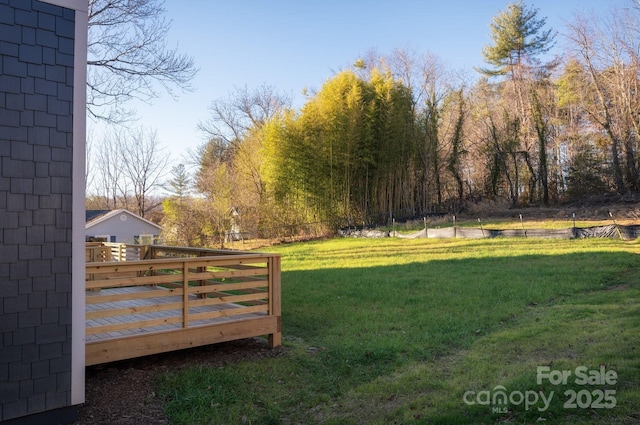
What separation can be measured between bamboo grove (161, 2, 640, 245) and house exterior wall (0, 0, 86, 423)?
14.4m

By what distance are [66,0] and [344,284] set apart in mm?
5651

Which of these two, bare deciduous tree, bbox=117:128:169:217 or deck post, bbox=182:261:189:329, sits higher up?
bare deciduous tree, bbox=117:128:169:217

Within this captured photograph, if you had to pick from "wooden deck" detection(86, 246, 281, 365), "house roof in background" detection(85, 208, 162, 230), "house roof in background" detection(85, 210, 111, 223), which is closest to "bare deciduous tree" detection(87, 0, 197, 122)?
"wooden deck" detection(86, 246, 281, 365)

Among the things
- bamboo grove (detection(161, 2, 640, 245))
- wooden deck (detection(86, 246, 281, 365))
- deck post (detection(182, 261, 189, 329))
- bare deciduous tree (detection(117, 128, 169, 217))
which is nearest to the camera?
wooden deck (detection(86, 246, 281, 365))

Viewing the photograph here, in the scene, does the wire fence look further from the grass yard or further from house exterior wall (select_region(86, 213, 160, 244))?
house exterior wall (select_region(86, 213, 160, 244))

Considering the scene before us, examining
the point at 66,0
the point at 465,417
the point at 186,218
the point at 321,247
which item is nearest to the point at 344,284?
the point at 465,417

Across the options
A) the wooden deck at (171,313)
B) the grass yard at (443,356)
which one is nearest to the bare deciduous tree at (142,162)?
the grass yard at (443,356)

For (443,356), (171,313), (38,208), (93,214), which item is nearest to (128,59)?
(171,313)

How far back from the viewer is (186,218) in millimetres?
18109

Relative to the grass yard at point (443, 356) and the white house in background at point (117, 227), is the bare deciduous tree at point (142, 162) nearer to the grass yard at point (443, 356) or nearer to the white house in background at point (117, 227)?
the white house in background at point (117, 227)

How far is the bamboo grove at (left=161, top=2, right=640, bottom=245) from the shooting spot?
58.2 feet

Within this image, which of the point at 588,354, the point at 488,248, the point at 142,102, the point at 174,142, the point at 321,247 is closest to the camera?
the point at 588,354

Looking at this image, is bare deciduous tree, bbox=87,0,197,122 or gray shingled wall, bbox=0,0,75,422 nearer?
gray shingled wall, bbox=0,0,75,422

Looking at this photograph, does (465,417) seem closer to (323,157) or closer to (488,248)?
(488,248)
